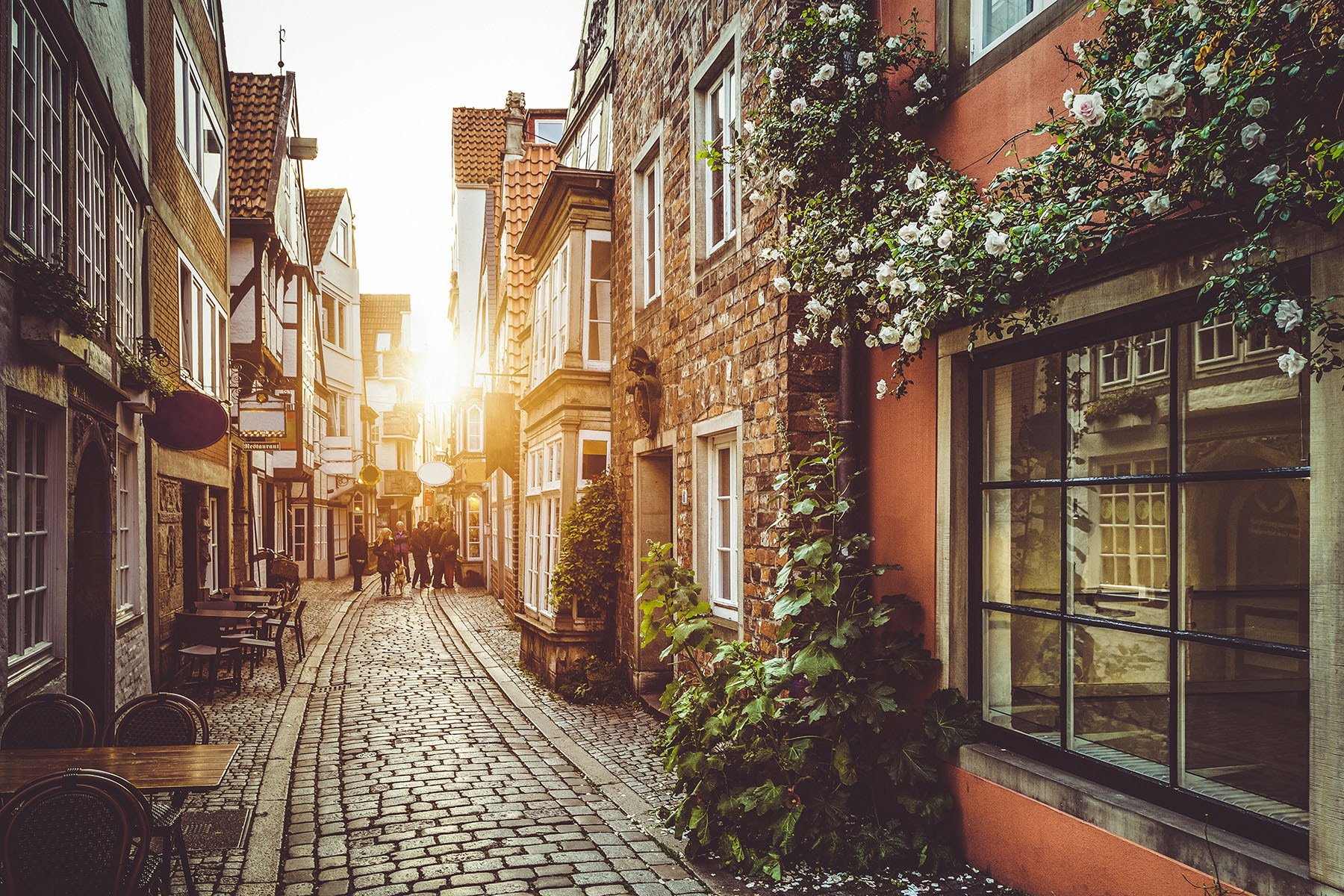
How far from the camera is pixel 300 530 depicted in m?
26.7

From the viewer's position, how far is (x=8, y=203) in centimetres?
529

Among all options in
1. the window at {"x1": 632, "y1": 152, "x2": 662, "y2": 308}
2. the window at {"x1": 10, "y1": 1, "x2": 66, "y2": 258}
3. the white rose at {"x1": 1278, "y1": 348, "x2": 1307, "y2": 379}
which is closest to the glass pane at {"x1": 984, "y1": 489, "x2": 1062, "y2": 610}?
the white rose at {"x1": 1278, "y1": 348, "x2": 1307, "y2": 379}

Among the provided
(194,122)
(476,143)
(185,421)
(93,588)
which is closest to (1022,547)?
(93,588)

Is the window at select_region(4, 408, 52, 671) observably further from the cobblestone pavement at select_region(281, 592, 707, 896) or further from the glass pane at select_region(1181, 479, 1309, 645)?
the glass pane at select_region(1181, 479, 1309, 645)

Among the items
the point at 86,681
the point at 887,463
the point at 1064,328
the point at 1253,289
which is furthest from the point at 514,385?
the point at 1253,289

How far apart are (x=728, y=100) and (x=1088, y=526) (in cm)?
462

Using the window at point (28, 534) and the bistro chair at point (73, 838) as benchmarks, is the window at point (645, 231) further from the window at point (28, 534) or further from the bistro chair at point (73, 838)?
the bistro chair at point (73, 838)

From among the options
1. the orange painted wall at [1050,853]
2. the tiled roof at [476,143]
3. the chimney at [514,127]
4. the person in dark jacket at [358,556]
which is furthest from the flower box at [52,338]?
the tiled roof at [476,143]

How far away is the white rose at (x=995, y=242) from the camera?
3432mm

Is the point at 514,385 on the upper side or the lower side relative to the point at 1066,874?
upper

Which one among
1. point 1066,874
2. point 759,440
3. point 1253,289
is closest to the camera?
point 1253,289

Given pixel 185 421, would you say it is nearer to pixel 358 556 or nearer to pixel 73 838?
pixel 73 838

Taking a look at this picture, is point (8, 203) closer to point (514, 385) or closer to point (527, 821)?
point (527, 821)

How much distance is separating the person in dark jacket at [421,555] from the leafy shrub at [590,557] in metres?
15.3
